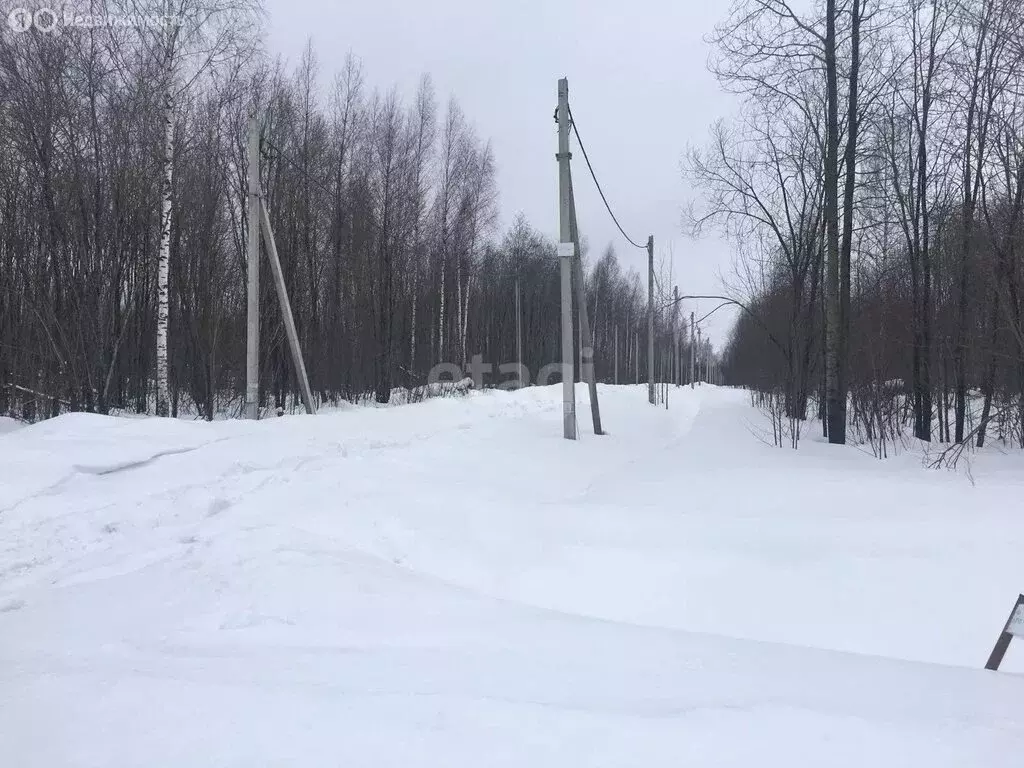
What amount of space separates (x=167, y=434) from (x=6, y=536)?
10.5 feet

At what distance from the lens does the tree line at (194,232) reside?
11672 mm

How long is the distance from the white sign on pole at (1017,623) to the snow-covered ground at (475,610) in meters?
0.25

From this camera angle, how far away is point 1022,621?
271 centimetres

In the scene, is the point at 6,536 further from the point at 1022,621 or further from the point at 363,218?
the point at 363,218

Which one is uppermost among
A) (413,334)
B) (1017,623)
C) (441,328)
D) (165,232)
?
(165,232)

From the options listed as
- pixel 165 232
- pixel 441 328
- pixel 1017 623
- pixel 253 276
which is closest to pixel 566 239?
pixel 253 276

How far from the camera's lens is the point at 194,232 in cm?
1648

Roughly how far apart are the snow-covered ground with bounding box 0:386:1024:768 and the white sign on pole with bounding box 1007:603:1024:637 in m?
0.25

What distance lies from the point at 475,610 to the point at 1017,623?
2630 millimetres

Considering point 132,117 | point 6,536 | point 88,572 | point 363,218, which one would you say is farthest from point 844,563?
point 363,218

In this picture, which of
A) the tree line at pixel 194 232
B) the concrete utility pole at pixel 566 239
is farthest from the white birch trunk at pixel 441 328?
the concrete utility pole at pixel 566 239

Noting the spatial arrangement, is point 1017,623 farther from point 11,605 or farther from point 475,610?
point 11,605

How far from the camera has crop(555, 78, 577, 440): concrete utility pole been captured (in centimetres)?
1119

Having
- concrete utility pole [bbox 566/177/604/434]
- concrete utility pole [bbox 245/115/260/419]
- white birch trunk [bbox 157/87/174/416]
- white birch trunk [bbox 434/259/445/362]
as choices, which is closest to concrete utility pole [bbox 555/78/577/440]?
concrete utility pole [bbox 566/177/604/434]
